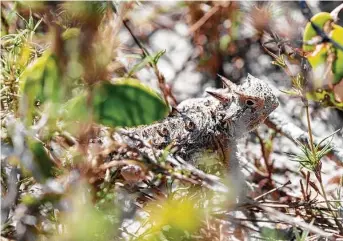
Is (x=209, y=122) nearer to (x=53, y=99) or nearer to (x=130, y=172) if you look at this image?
(x=130, y=172)

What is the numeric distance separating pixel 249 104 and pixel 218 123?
0.17 m

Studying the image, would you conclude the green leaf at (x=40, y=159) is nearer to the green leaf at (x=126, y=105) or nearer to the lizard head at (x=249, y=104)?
the green leaf at (x=126, y=105)

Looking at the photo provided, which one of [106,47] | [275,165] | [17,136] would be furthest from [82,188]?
[275,165]

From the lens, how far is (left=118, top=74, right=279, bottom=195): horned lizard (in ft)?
7.09

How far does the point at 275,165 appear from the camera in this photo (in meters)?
2.84

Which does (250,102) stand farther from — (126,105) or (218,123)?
(126,105)

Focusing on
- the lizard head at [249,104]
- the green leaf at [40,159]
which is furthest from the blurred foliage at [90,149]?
the lizard head at [249,104]

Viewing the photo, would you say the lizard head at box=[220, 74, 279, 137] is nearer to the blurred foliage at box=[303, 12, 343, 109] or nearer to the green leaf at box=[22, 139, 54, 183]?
the blurred foliage at box=[303, 12, 343, 109]

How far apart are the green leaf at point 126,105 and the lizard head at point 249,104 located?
0.83 feet

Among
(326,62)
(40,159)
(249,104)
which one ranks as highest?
(326,62)

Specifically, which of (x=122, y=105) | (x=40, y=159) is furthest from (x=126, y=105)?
(x=40, y=159)

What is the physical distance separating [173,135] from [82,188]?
78cm

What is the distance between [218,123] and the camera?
2293 mm

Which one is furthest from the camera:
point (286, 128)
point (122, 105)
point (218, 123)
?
point (286, 128)
